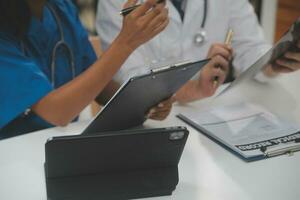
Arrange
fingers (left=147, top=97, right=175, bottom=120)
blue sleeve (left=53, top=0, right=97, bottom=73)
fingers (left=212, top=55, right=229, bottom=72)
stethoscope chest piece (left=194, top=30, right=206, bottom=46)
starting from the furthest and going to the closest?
stethoscope chest piece (left=194, top=30, right=206, bottom=46) < blue sleeve (left=53, top=0, right=97, bottom=73) < fingers (left=212, top=55, right=229, bottom=72) < fingers (left=147, top=97, right=175, bottom=120)

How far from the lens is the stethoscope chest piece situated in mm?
1495

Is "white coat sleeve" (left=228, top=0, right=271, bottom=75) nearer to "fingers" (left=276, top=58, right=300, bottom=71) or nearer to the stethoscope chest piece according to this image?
the stethoscope chest piece

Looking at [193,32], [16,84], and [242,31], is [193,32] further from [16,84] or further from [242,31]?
[16,84]

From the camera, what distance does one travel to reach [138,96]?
0.93 meters

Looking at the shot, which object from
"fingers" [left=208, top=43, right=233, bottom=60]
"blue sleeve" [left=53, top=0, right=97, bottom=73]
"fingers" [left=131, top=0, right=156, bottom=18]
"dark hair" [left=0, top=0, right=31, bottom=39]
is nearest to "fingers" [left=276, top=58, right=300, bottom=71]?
"fingers" [left=208, top=43, right=233, bottom=60]

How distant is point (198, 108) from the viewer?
47.2 inches

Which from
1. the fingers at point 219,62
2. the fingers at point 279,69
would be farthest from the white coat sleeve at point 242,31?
the fingers at point 219,62

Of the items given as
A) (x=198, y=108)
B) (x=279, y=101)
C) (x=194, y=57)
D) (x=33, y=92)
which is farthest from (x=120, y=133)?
(x=194, y=57)

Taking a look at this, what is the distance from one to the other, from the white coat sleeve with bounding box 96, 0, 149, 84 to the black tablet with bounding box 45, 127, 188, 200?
575mm

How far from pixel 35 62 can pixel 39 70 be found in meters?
0.10

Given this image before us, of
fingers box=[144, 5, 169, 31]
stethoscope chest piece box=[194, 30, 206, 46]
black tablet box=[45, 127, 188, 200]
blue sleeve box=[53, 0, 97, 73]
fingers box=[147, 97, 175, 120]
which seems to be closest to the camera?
black tablet box=[45, 127, 188, 200]

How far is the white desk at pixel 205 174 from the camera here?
798 millimetres

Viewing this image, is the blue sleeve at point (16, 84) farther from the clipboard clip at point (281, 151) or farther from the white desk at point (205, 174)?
the clipboard clip at point (281, 151)

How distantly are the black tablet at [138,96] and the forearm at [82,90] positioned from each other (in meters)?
0.12
